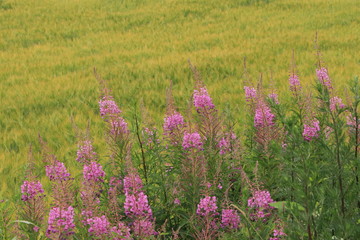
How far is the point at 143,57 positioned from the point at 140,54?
300 mm

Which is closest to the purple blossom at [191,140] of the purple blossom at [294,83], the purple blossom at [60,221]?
the purple blossom at [60,221]

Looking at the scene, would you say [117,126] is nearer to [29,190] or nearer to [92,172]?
[92,172]

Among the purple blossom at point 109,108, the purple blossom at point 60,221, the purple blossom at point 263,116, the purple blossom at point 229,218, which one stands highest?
the purple blossom at point 109,108

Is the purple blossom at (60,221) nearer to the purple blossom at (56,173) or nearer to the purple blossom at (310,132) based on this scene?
the purple blossom at (56,173)

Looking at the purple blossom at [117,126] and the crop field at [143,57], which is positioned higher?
the purple blossom at [117,126]

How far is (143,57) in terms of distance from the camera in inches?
348

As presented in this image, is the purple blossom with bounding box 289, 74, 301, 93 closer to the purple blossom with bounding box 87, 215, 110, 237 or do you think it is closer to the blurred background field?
the blurred background field

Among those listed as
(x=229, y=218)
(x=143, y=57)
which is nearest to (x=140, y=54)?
(x=143, y=57)

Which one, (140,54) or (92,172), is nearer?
(92,172)

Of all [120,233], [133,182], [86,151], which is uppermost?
[133,182]

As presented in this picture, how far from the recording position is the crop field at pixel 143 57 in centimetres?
541

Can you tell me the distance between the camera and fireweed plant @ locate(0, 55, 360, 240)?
1554 millimetres

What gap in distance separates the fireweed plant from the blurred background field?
0.35 metres

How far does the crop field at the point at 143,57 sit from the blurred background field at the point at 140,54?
0.02m
